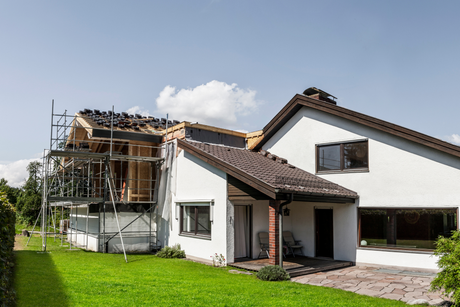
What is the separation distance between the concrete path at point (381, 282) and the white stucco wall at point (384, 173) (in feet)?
2.89

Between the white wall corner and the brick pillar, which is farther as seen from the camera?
the white wall corner

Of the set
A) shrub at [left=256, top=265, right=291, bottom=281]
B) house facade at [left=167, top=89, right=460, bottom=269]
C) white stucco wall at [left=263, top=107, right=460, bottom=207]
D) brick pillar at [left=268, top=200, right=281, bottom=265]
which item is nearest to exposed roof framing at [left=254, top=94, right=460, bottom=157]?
house facade at [left=167, top=89, right=460, bottom=269]

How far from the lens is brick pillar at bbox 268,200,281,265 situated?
10391 mm

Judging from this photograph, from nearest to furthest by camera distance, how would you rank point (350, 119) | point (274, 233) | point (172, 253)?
point (274, 233) → point (350, 119) → point (172, 253)

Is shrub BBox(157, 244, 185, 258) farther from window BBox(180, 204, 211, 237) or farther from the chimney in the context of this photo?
the chimney

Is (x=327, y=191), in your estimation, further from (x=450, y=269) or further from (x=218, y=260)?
(x=450, y=269)

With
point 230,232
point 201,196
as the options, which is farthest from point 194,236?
point 230,232

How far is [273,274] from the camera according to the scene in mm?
9734

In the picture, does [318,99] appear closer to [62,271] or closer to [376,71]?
[376,71]

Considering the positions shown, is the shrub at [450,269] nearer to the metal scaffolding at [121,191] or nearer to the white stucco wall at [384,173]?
the white stucco wall at [384,173]

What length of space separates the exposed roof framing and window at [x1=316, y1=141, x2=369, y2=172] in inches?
37.8

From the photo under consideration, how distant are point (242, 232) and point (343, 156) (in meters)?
4.87

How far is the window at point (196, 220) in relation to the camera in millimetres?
13141

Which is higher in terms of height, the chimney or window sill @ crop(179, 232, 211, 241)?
the chimney
